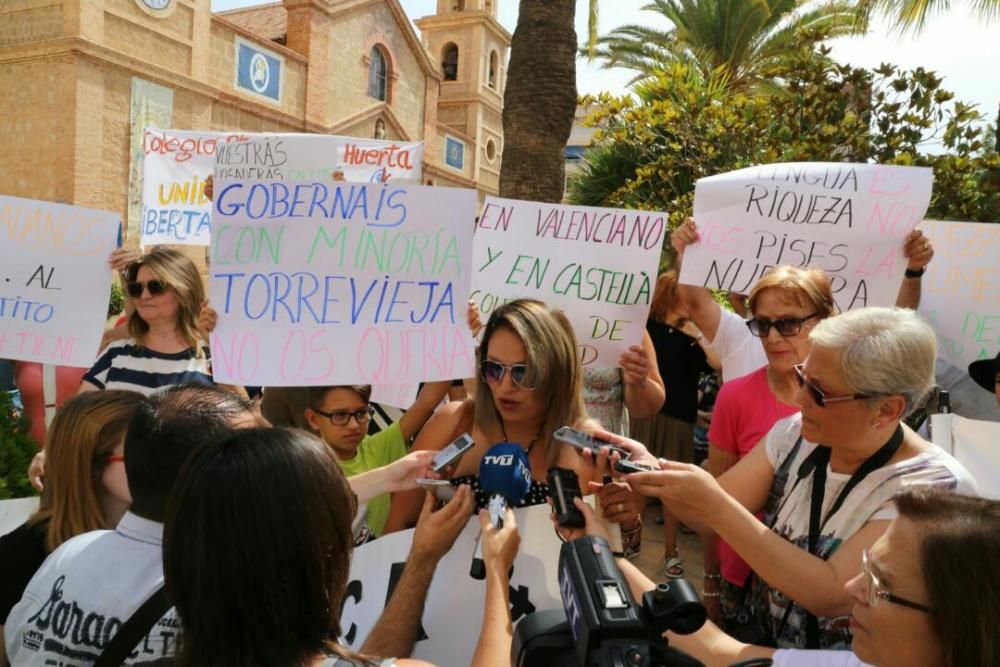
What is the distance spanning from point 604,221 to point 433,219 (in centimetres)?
78

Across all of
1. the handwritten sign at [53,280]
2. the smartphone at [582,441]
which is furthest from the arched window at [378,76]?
the smartphone at [582,441]

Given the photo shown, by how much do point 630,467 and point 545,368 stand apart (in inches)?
22.4

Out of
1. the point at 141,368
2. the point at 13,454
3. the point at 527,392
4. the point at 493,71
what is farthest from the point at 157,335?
the point at 493,71

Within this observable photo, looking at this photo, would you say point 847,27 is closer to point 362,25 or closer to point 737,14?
point 737,14

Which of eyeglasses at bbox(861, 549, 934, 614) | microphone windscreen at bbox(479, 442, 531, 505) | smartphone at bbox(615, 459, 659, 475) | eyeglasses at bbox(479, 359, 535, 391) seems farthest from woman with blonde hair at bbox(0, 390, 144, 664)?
eyeglasses at bbox(861, 549, 934, 614)

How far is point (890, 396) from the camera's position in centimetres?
191

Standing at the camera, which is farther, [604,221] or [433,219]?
[604,221]

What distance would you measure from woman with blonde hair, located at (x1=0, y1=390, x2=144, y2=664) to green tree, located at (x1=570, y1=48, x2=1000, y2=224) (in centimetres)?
680

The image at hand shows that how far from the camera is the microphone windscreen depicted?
192cm

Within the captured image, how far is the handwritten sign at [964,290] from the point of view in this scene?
3480 millimetres

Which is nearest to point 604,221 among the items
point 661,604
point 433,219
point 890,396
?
point 433,219

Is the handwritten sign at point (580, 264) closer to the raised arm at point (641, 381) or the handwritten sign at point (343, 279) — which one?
the raised arm at point (641, 381)

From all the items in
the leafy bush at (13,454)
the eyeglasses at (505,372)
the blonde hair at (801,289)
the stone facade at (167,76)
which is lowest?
the leafy bush at (13,454)

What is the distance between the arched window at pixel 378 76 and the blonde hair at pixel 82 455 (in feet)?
81.8
